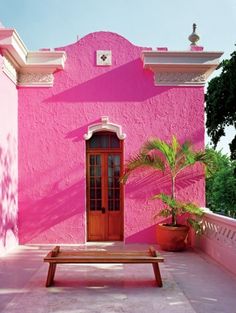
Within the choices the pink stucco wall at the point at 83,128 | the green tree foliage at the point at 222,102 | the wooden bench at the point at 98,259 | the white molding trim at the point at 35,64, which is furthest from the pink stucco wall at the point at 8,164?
the green tree foliage at the point at 222,102

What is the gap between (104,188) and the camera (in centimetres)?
773

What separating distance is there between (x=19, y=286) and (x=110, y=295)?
4.51ft

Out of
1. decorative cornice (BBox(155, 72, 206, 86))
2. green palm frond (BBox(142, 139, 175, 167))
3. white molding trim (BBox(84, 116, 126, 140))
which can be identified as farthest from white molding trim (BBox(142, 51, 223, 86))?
green palm frond (BBox(142, 139, 175, 167))

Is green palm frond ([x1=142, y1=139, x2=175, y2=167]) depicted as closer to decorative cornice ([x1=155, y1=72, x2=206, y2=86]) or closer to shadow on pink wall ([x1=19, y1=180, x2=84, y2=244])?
decorative cornice ([x1=155, y1=72, x2=206, y2=86])

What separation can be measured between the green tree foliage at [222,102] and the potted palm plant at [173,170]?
17.3 feet

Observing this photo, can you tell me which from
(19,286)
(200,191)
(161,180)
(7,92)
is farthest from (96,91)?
(19,286)

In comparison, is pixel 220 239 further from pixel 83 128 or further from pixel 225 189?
pixel 225 189

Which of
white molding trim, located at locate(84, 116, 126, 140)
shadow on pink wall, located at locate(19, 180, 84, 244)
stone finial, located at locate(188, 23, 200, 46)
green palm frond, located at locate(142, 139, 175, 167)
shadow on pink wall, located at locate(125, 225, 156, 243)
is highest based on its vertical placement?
stone finial, located at locate(188, 23, 200, 46)

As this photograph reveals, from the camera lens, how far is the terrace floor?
150 inches

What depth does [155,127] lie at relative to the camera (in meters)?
7.61

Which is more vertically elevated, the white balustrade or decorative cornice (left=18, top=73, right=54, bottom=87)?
decorative cornice (left=18, top=73, right=54, bottom=87)

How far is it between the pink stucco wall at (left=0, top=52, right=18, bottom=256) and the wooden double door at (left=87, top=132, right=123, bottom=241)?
5.66 feet

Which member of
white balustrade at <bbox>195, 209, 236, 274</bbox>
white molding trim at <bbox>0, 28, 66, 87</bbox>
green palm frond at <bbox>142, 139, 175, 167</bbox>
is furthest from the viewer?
white molding trim at <bbox>0, 28, 66, 87</bbox>

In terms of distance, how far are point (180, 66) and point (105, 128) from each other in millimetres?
2289
